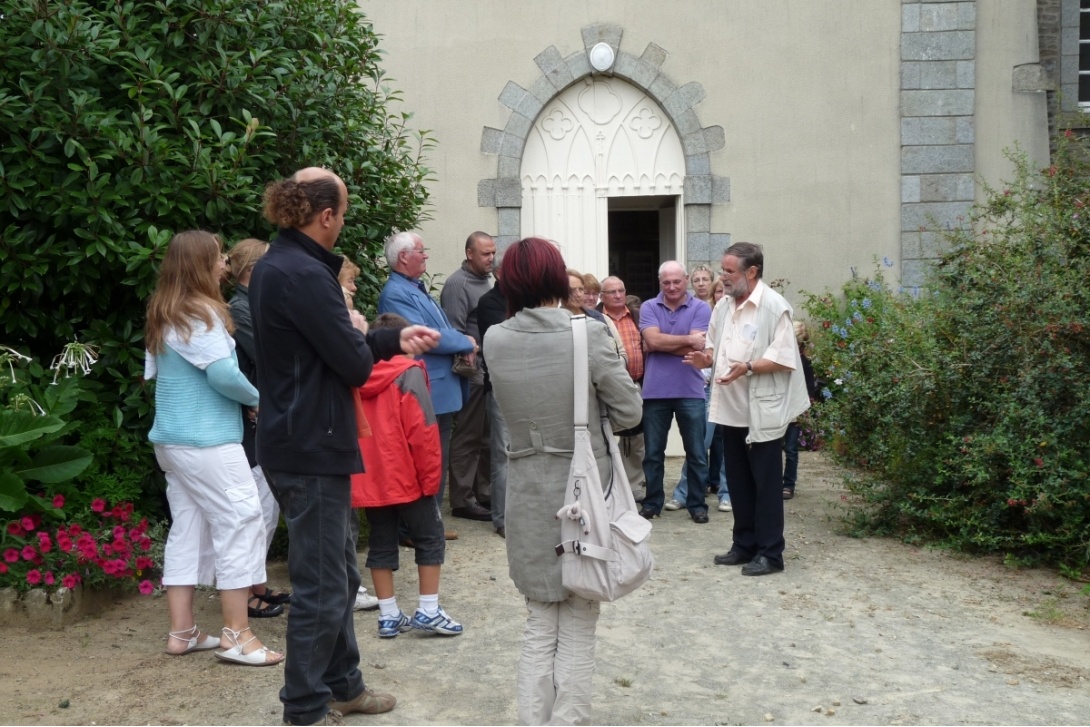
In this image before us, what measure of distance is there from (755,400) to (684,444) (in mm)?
1640

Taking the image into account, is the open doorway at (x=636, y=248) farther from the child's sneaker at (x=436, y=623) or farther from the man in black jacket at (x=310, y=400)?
the man in black jacket at (x=310, y=400)

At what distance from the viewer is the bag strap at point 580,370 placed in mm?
3668

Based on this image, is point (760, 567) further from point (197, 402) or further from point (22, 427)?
point (22, 427)

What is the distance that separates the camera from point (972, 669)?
4.60 metres

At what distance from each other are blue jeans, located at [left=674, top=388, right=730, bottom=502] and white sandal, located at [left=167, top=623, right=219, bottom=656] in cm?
400

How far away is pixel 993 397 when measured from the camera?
21.1ft

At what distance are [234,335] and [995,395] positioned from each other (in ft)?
14.3

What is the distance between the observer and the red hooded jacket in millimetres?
4879

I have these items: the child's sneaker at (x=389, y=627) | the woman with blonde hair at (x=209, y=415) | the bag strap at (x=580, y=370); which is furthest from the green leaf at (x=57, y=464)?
the bag strap at (x=580, y=370)

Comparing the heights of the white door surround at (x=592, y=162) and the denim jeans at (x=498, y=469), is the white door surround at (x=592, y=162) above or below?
above

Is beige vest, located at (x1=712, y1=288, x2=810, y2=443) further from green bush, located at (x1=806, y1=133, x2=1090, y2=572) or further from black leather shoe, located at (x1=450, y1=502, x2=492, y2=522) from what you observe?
black leather shoe, located at (x1=450, y1=502, x2=492, y2=522)

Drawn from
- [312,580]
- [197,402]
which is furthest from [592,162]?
[312,580]

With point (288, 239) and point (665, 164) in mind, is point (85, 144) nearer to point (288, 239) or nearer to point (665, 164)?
point (288, 239)

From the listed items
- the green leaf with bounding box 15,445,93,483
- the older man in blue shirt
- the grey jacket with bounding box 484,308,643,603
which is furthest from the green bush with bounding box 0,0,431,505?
the grey jacket with bounding box 484,308,643,603
